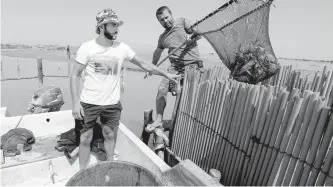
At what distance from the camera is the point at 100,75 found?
2.92 meters

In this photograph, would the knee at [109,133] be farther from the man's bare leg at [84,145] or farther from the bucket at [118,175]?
the bucket at [118,175]

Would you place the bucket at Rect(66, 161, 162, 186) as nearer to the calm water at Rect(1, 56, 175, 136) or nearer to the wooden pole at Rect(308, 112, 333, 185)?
the wooden pole at Rect(308, 112, 333, 185)

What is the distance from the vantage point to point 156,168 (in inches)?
109

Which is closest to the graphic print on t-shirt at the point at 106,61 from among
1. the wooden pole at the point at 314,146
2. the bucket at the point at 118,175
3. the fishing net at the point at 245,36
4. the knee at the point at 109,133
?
the knee at the point at 109,133

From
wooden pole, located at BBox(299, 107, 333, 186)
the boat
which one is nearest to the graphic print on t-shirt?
the boat

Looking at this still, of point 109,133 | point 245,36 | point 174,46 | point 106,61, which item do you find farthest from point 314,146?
point 174,46

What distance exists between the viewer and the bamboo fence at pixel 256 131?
75.9 inches

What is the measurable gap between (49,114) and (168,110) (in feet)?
17.9

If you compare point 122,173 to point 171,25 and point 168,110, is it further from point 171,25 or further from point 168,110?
point 168,110

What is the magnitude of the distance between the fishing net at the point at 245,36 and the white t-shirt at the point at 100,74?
5.37ft

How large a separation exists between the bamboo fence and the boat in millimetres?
752

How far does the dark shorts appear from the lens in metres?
3.01

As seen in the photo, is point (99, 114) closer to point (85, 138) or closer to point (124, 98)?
point (85, 138)

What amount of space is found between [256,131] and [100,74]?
2077 mm
